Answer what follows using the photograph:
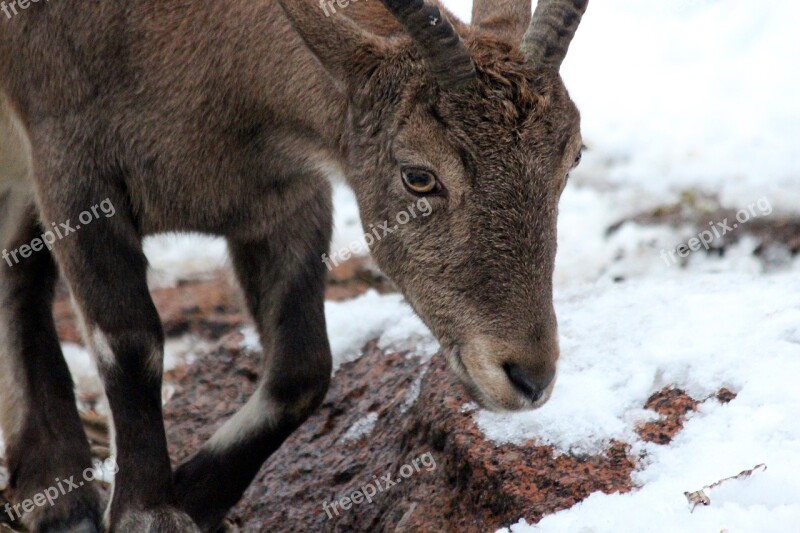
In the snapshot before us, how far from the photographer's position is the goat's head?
5.09 m

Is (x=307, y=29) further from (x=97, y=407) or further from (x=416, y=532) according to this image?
(x=97, y=407)

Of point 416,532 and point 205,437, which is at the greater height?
point 416,532

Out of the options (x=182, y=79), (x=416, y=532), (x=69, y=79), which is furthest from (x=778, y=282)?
(x=69, y=79)

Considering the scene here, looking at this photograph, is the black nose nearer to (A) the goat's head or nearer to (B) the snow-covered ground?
(A) the goat's head

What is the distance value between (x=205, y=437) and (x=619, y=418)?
262cm

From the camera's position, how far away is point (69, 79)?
6.02 metres

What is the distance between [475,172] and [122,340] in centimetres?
193

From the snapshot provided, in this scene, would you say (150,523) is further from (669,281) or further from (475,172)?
(669,281)
